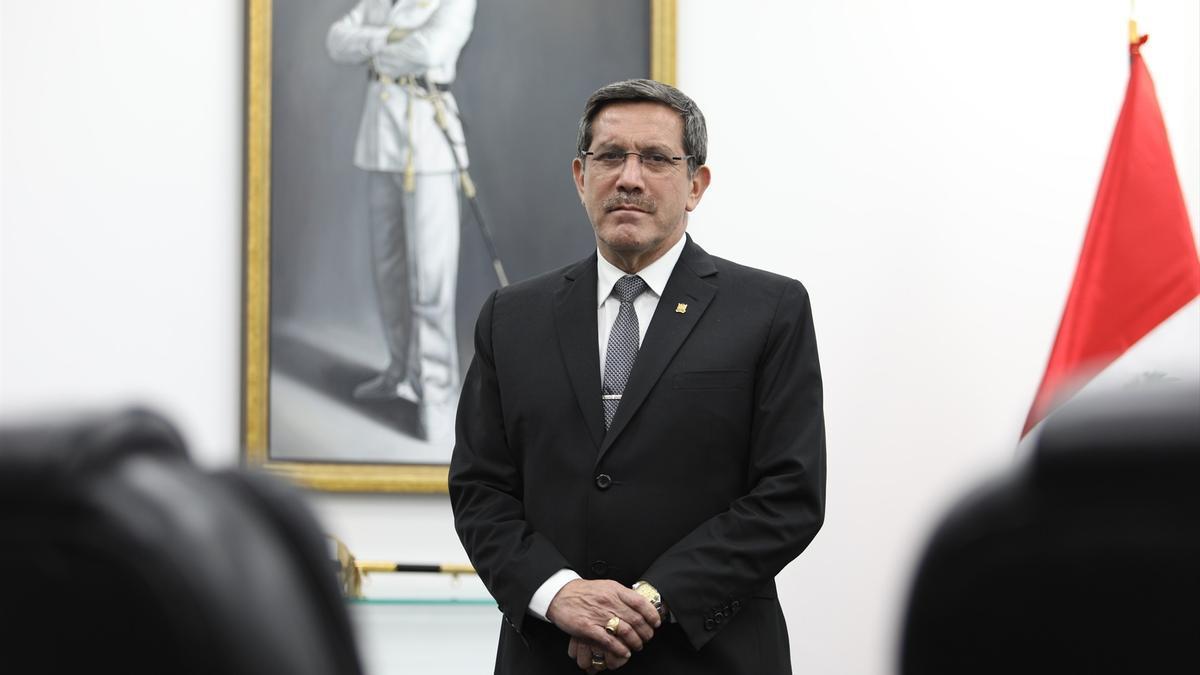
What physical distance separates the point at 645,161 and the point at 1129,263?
186cm

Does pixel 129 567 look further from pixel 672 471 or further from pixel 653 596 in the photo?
pixel 672 471

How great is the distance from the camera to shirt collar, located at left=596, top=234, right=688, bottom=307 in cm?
255

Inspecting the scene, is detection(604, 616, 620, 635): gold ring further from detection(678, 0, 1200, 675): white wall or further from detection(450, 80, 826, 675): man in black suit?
detection(678, 0, 1200, 675): white wall

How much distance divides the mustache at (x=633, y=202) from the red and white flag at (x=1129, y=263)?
1691 millimetres

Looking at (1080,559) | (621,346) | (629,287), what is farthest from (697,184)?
(1080,559)

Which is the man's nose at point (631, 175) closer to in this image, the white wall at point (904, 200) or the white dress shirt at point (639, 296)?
the white dress shirt at point (639, 296)

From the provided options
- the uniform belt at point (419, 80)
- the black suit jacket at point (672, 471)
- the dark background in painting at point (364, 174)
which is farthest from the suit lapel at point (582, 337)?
the uniform belt at point (419, 80)

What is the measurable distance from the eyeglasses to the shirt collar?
0.51 feet

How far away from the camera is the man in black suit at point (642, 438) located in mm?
2297

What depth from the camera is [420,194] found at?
410cm

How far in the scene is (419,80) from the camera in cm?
409

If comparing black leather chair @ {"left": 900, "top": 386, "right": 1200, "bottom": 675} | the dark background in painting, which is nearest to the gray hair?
the dark background in painting

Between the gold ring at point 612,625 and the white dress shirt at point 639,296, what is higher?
the white dress shirt at point 639,296

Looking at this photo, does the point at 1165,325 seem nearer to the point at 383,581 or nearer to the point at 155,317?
the point at 383,581
